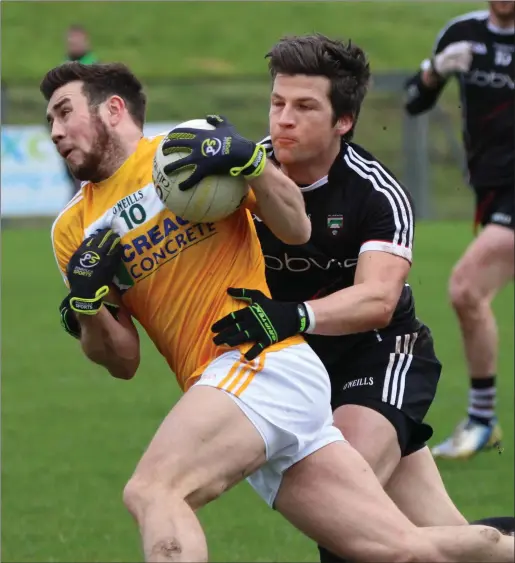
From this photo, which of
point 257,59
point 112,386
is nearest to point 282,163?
point 112,386

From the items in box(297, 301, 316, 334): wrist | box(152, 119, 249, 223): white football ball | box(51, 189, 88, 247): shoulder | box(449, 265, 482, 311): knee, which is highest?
box(152, 119, 249, 223): white football ball

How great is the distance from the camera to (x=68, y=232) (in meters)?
4.74

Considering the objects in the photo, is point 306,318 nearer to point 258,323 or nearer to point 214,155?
point 258,323

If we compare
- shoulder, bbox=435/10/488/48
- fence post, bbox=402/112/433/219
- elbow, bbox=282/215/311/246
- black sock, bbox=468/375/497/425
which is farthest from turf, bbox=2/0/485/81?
elbow, bbox=282/215/311/246

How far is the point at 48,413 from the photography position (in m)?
9.00

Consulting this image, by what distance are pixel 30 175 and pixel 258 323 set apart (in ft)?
58.6

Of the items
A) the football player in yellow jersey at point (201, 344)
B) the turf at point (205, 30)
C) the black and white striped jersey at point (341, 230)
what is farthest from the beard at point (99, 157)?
the turf at point (205, 30)

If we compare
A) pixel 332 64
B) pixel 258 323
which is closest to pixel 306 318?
pixel 258 323

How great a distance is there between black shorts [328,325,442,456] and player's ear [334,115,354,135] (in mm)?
837

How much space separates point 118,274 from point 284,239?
59 centimetres

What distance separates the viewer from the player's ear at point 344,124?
4949mm

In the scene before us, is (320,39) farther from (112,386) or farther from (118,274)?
(112,386)

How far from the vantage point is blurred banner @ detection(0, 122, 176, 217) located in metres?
21.7

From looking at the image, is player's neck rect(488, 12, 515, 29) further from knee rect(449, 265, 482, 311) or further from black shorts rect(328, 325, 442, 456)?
black shorts rect(328, 325, 442, 456)
